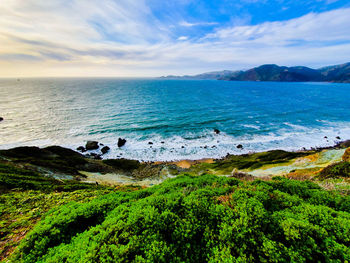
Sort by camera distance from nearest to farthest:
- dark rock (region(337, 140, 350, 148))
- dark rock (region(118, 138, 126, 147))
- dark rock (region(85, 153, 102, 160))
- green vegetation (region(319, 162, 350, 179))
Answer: green vegetation (region(319, 162, 350, 179))
dark rock (region(85, 153, 102, 160))
dark rock (region(337, 140, 350, 148))
dark rock (region(118, 138, 126, 147))

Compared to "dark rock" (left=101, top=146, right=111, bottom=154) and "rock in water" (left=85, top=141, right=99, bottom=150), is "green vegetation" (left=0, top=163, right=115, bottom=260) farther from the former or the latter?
"rock in water" (left=85, top=141, right=99, bottom=150)

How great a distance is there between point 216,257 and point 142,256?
2.47 meters

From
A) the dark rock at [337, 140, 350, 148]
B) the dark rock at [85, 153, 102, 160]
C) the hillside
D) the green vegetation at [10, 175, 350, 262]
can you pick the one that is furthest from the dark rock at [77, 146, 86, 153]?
the dark rock at [337, 140, 350, 148]

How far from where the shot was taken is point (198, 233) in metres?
5.84

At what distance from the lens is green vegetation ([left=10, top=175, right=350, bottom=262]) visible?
187 inches

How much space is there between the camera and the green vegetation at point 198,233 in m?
4.74

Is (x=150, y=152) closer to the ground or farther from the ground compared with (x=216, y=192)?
closer to the ground

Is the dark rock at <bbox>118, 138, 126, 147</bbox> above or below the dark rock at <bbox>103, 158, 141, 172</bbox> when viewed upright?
above

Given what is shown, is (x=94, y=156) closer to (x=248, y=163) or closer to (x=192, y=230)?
(x=248, y=163)

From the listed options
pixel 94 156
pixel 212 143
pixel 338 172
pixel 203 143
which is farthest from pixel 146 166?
pixel 338 172

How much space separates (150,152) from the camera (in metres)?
38.2

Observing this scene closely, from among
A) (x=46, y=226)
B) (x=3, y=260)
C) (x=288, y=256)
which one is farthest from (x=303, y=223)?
(x=3, y=260)

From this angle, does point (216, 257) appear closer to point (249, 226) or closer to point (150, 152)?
point (249, 226)

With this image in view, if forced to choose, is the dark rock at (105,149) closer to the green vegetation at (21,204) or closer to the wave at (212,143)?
the wave at (212,143)
